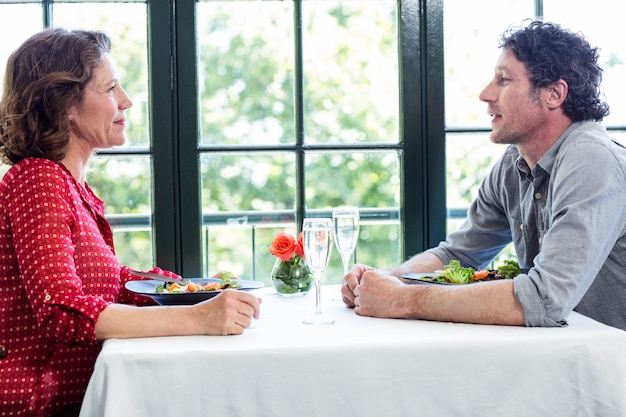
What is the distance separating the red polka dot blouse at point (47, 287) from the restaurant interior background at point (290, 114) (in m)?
0.82

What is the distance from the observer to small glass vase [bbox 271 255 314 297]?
2164mm

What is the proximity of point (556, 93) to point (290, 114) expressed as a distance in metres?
0.95

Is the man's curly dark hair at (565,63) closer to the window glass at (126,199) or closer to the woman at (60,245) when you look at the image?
the woman at (60,245)

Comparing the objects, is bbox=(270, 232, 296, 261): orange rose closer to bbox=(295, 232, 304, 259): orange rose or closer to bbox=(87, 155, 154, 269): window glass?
bbox=(295, 232, 304, 259): orange rose

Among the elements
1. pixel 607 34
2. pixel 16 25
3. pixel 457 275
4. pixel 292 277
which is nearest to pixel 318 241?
pixel 457 275

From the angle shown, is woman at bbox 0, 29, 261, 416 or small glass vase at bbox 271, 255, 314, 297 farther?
small glass vase at bbox 271, 255, 314, 297

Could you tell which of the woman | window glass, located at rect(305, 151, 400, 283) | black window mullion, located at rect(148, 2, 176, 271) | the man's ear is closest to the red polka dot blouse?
the woman

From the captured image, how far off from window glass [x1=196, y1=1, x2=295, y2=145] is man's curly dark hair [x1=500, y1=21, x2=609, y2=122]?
824mm

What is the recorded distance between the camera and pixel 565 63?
2.15 metres

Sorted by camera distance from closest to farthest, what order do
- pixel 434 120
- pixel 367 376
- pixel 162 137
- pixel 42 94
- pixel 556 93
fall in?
1. pixel 367 376
2. pixel 42 94
3. pixel 556 93
4. pixel 162 137
5. pixel 434 120

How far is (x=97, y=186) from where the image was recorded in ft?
8.82

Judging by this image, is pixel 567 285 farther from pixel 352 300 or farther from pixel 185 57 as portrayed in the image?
pixel 185 57

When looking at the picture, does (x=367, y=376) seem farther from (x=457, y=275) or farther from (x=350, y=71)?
(x=350, y=71)

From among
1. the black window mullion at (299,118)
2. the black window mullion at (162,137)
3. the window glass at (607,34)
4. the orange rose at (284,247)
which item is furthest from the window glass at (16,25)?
the window glass at (607,34)
